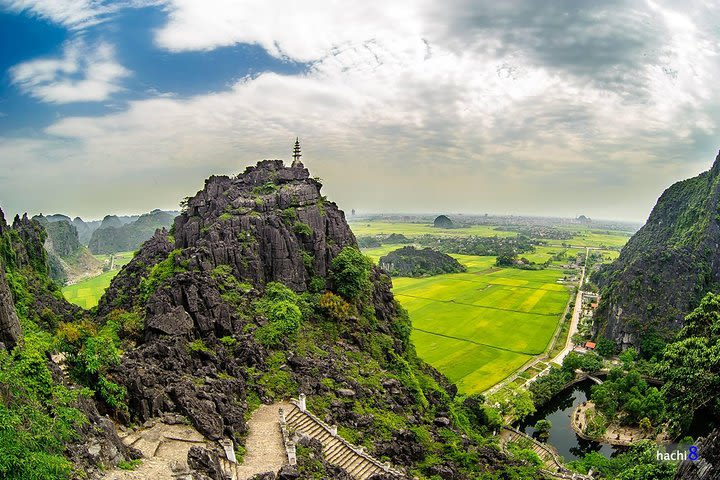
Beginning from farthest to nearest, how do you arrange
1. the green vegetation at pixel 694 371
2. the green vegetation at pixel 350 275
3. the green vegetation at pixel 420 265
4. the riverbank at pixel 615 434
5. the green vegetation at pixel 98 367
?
the green vegetation at pixel 420 265
the riverbank at pixel 615 434
the green vegetation at pixel 350 275
the green vegetation at pixel 694 371
the green vegetation at pixel 98 367

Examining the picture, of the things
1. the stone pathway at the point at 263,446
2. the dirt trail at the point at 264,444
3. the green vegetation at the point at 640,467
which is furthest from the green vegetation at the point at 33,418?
the green vegetation at the point at 640,467

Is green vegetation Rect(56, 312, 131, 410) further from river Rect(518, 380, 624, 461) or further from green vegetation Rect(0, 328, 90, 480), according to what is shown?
river Rect(518, 380, 624, 461)

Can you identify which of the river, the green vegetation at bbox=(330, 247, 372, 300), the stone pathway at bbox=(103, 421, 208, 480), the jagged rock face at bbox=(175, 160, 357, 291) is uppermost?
the jagged rock face at bbox=(175, 160, 357, 291)

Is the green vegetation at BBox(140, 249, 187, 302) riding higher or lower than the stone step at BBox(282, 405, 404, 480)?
higher

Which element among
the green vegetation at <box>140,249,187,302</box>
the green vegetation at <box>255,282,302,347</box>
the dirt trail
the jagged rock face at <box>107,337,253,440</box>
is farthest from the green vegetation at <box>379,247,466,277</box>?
the dirt trail

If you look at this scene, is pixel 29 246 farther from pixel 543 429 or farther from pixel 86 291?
pixel 86 291

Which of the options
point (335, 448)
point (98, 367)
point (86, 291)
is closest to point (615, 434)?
point (335, 448)

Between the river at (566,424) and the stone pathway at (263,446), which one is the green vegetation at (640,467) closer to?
the river at (566,424)

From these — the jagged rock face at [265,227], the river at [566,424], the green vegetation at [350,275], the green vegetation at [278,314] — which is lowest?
the river at [566,424]
